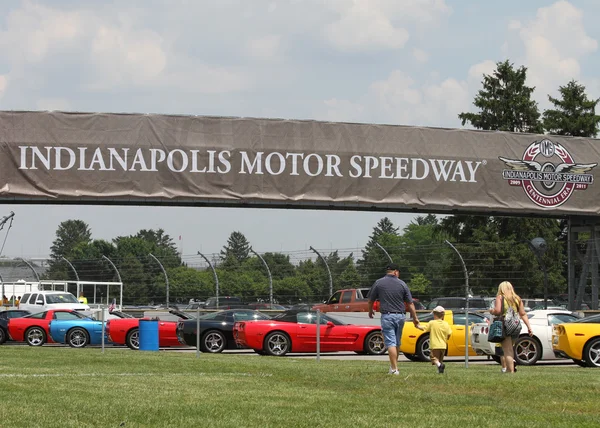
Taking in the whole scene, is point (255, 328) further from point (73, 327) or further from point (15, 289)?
point (15, 289)

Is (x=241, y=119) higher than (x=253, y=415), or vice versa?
(x=241, y=119)

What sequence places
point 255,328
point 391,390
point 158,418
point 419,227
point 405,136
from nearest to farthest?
point 158,418, point 391,390, point 255,328, point 405,136, point 419,227

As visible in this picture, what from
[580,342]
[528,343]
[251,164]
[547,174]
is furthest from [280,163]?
[580,342]

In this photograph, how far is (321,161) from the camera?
3020 centimetres

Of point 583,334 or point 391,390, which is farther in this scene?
point 583,334

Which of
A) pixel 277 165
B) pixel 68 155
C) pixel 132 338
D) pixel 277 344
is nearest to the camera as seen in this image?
pixel 277 344

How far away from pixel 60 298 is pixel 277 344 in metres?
18.3

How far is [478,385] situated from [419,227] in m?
143

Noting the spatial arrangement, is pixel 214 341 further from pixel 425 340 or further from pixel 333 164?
pixel 333 164

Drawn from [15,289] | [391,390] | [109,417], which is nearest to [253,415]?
[109,417]

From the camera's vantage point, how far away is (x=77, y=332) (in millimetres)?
28609

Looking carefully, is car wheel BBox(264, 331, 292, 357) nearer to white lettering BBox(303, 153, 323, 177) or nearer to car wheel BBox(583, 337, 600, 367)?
car wheel BBox(583, 337, 600, 367)

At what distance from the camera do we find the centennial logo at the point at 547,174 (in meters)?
31.9

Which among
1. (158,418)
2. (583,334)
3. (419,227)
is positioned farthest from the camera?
(419,227)
